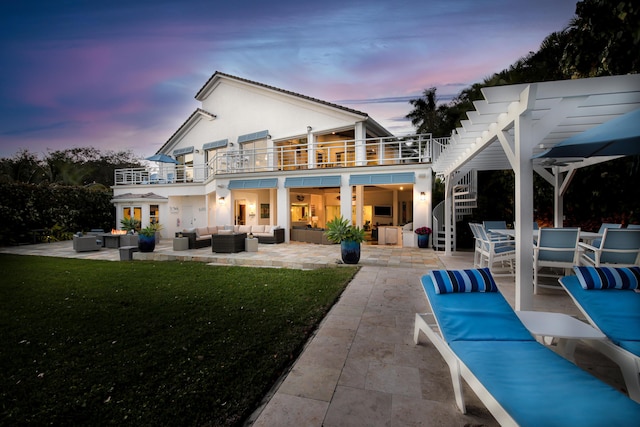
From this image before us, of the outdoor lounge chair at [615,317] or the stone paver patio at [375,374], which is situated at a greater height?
the outdoor lounge chair at [615,317]

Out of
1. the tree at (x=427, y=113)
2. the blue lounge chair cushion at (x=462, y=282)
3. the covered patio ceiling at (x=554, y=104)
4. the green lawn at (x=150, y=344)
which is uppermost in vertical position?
the tree at (x=427, y=113)

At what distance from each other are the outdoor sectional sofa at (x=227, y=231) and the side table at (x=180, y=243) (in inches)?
10.9

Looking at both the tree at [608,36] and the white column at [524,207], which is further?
the tree at [608,36]

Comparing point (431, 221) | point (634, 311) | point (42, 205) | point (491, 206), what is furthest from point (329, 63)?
point (42, 205)

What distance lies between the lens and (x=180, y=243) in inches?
442

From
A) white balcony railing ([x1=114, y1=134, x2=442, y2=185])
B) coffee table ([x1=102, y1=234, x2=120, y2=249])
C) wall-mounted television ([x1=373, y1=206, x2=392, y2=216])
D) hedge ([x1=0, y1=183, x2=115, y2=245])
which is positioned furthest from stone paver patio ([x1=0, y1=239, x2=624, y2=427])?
hedge ([x1=0, y1=183, x2=115, y2=245])

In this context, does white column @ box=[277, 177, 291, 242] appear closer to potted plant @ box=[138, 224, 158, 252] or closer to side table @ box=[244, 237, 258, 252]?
side table @ box=[244, 237, 258, 252]

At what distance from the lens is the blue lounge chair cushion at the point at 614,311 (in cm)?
240

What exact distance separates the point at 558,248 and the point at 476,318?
367 cm

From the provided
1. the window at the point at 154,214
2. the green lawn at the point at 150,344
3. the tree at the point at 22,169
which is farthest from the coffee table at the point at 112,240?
the tree at the point at 22,169

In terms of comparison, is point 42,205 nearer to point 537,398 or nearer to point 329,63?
point 329,63

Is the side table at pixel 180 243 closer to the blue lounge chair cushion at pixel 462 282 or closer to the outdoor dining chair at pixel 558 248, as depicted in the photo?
the blue lounge chair cushion at pixel 462 282

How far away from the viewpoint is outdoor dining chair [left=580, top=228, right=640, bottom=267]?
460 centimetres

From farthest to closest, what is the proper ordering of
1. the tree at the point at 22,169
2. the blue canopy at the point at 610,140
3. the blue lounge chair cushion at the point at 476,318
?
the tree at the point at 22,169 < the blue lounge chair cushion at the point at 476,318 < the blue canopy at the point at 610,140
